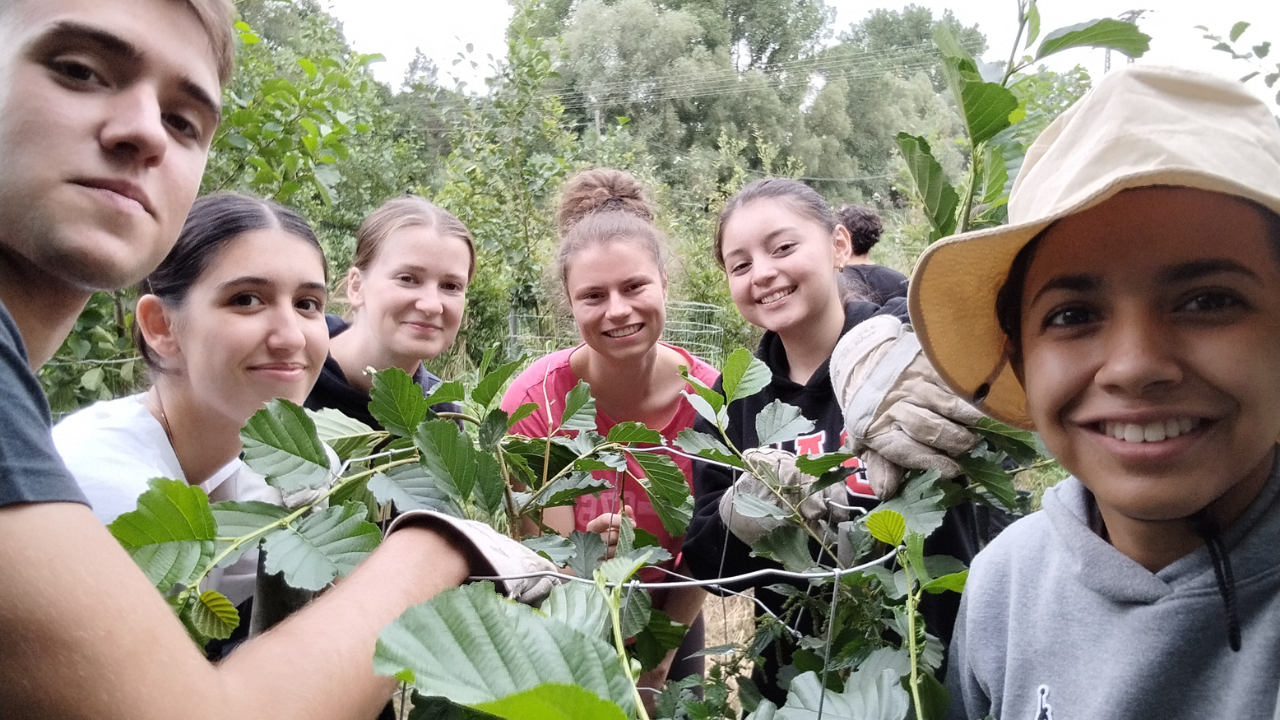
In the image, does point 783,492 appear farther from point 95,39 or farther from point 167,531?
point 95,39

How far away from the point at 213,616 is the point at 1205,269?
2.93ft

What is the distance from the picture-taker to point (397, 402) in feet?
2.54

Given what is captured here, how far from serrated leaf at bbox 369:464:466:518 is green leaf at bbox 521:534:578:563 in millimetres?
83

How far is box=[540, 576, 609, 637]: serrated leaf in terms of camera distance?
1.74ft

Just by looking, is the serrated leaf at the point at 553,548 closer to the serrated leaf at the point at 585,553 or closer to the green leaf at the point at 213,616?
the serrated leaf at the point at 585,553

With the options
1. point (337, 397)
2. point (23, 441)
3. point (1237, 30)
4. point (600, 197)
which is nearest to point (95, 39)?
point (23, 441)

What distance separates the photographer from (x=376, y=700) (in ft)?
1.89

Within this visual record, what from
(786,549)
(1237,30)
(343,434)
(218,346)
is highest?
(1237,30)

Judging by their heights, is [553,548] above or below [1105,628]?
above

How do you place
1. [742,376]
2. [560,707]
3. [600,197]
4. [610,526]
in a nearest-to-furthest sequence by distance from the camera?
1. [560,707]
2. [742,376]
3. [610,526]
4. [600,197]

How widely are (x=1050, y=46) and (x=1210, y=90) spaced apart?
0.19 m

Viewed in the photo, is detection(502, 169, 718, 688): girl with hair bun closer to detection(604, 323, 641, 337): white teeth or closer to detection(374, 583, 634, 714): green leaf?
detection(604, 323, 641, 337): white teeth

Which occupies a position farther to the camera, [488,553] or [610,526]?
[610,526]

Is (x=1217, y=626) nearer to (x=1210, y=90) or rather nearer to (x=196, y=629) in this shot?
(x=1210, y=90)
